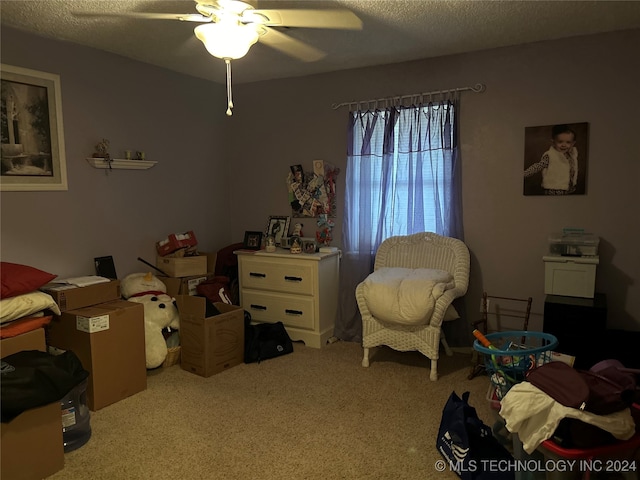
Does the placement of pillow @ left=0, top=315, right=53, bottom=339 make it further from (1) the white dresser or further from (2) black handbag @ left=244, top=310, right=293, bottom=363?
(1) the white dresser

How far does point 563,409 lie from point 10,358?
8.10ft

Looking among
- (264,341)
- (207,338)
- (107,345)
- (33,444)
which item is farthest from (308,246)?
(33,444)

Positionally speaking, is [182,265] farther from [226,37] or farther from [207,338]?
[226,37]

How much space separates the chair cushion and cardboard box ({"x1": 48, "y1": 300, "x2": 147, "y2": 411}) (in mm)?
1571

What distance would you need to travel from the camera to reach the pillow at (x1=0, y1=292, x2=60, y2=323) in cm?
245

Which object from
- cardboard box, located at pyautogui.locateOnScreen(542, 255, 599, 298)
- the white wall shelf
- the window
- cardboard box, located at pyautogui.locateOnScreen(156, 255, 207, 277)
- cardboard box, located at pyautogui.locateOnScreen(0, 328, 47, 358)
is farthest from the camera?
cardboard box, located at pyautogui.locateOnScreen(156, 255, 207, 277)

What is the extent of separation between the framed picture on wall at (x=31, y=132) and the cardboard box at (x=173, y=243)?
0.92 meters

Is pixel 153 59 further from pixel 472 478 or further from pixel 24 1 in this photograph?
pixel 472 478

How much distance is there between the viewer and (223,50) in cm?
232

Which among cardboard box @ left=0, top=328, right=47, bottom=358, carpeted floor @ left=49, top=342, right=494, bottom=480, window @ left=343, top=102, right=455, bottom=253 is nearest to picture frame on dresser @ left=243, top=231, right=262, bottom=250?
window @ left=343, top=102, right=455, bottom=253

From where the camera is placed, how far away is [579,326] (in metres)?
2.87

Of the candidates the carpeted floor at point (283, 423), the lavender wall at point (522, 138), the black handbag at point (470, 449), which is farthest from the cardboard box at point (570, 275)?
the black handbag at point (470, 449)

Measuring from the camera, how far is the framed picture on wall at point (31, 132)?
291cm

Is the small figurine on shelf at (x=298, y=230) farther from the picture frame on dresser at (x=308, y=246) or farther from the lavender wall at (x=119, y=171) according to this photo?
the lavender wall at (x=119, y=171)
